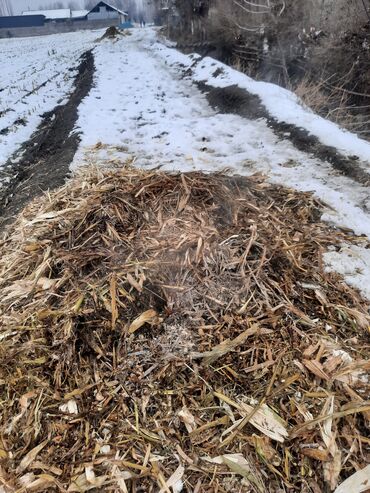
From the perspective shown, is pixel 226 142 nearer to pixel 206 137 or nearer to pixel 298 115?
pixel 206 137

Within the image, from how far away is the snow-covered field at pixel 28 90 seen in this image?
8227 millimetres

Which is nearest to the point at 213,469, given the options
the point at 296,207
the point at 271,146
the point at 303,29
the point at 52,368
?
the point at 52,368

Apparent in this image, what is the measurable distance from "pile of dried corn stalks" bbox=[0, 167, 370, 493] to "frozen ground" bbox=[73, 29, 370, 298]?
2.58 feet

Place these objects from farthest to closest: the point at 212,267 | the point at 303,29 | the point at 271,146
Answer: the point at 303,29, the point at 271,146, the point at 212,267

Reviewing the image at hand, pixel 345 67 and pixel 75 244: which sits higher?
pixel 345 67

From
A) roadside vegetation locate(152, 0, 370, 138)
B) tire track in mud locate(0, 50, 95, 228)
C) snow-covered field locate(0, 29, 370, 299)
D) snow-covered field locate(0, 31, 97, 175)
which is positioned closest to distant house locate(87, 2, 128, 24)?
snow-covered field locate(0, 31, 97, 175)

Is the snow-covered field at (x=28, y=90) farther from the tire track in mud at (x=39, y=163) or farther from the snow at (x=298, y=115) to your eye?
the snow at (x=298, y=115)

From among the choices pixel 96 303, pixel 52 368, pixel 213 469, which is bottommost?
pixel 213 469

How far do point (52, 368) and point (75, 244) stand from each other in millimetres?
929

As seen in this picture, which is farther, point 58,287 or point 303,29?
point 303,29

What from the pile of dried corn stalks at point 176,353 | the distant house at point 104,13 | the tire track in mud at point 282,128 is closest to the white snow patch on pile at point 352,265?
the pile of dried corn stalks at point 176,353

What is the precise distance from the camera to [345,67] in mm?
10141

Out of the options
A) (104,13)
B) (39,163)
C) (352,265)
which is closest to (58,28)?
(104,13)

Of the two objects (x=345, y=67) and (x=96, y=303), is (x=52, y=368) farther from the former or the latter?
(x=345, y=67)
